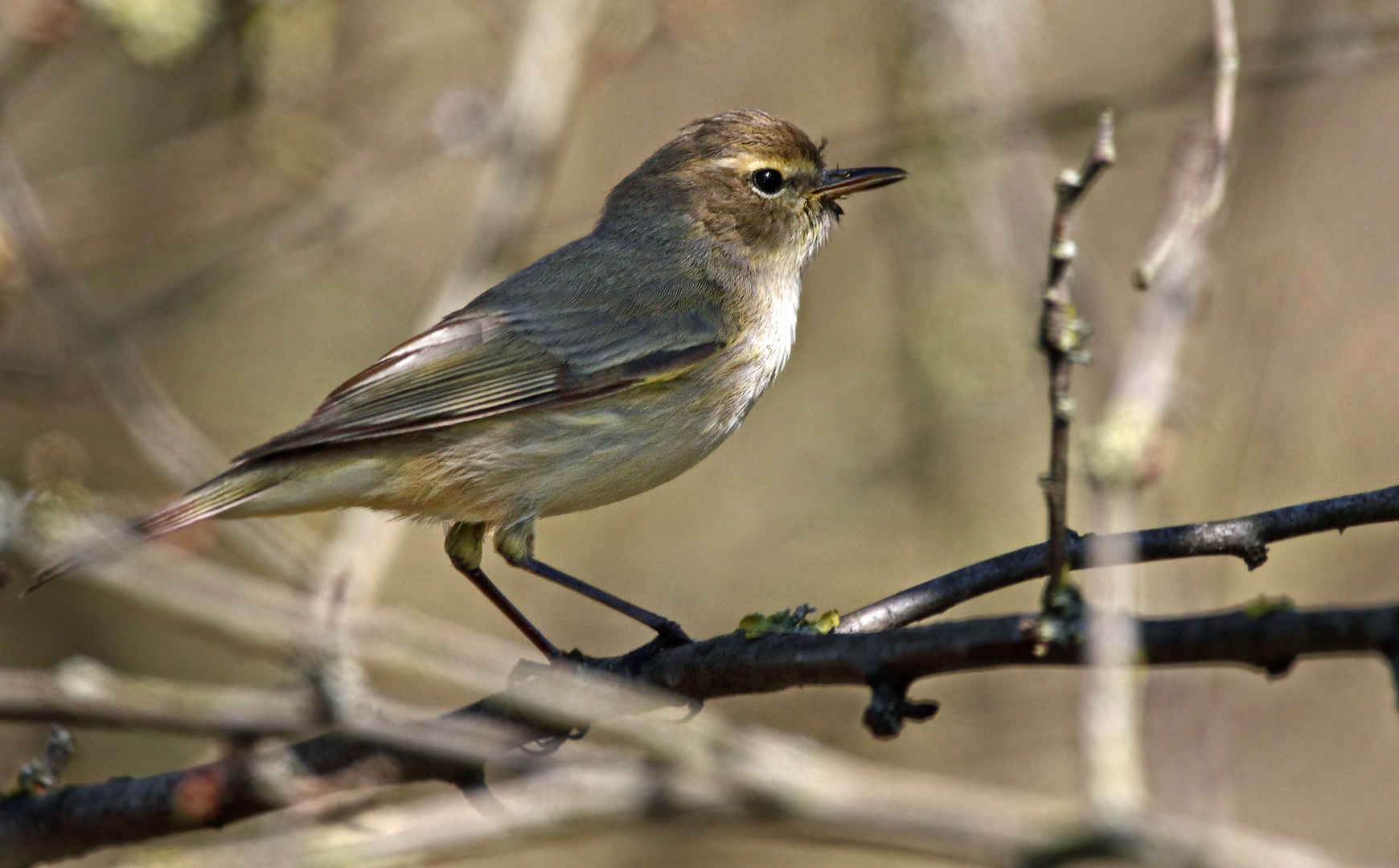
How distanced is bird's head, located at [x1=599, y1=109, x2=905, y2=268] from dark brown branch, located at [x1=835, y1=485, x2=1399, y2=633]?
7.58 ft

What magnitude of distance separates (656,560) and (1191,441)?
277 cm

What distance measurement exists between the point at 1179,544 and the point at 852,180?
97.9 inches

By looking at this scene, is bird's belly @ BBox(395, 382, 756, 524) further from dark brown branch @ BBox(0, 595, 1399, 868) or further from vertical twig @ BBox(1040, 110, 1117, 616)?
vertical twig @ BBox(1040, 110, 1117, 616)

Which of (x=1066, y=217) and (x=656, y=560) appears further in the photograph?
(x=656, y=560)

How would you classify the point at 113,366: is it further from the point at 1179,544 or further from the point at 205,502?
the point at 1179,544

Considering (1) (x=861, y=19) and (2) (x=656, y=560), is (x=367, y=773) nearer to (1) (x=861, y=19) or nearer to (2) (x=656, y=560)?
(2) (x=656, y=560)

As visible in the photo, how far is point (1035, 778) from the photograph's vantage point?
19.2 ft

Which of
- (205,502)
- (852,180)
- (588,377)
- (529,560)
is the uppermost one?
(852,180)

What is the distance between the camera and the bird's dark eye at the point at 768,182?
15.4ft

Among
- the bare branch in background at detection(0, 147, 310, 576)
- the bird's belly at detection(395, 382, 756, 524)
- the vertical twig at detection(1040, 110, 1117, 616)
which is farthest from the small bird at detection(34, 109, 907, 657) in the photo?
the vertical twig at detection(1040, 110, 1117, 616)

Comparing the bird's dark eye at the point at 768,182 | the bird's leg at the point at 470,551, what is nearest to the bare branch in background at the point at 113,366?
the bird's leg at the point at 470,551

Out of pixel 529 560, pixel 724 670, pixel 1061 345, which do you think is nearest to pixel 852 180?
pixel 529 560

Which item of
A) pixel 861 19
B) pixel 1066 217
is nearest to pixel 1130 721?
pixel 1066 217

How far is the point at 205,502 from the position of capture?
145 inches
